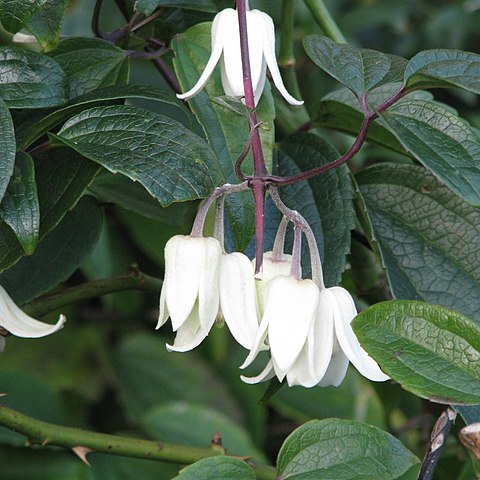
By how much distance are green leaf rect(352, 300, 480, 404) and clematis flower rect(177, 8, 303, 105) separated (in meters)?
0.17

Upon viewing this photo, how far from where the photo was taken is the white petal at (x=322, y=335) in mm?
533

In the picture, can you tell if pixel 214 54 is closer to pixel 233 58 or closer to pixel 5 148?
pixel 233 58

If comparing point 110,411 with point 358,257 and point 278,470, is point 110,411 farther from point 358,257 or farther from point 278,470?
point 278,470

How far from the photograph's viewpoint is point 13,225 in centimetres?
53

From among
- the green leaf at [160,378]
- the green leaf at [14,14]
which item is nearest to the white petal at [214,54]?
the green leaf at [14,14]

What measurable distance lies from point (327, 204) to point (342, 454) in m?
0.21

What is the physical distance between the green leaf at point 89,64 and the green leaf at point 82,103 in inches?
2.4

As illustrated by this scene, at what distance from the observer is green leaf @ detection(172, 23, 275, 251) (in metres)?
0.57

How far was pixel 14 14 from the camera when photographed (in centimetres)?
56

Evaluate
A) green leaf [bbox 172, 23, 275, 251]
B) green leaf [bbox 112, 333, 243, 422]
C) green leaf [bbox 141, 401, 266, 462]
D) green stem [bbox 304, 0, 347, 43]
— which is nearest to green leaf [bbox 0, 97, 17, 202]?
green leaf [bbox 172, 23, 275, 251]

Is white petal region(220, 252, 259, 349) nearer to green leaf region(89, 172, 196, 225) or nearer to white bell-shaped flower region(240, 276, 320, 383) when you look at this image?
white bell-shaped flower region(240, 276, 320, 383)

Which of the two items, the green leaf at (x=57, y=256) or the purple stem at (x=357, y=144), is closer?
the purple stem at (x=357, y=144)

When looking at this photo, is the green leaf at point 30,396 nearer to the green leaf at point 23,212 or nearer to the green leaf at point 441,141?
the green leaf at point 23,212

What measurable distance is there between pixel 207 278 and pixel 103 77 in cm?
23
